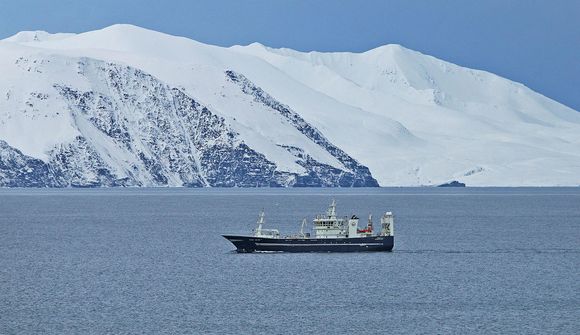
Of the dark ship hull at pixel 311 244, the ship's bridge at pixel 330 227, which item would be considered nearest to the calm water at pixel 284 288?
the dark ship hull at pixel 311 244

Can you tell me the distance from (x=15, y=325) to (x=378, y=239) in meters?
59.5

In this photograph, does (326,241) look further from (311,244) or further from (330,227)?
(330,227)

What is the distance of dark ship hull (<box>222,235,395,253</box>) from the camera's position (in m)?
136

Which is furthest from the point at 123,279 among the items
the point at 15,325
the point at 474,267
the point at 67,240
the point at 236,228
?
the point at 236,228

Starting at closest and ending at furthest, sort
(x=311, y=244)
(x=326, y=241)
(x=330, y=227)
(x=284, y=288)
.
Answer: (x=284, y=288), (x=326, y=241), (x=311, y=244), (x=330, y=227)

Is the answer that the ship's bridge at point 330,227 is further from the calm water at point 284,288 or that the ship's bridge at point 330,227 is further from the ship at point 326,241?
the calm water at point 284,288

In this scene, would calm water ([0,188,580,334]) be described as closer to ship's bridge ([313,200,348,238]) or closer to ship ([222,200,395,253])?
ship ([222,200,395,253])

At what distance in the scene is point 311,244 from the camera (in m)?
136

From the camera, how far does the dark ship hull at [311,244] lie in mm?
135625

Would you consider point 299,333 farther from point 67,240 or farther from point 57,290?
point 67,240

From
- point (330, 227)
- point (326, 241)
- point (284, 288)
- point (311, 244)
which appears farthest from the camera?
point (330, 227)

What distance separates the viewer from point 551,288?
105500 millimetres

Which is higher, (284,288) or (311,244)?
(311,244)

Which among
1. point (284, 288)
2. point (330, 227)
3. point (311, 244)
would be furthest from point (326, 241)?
point (284, 288)
